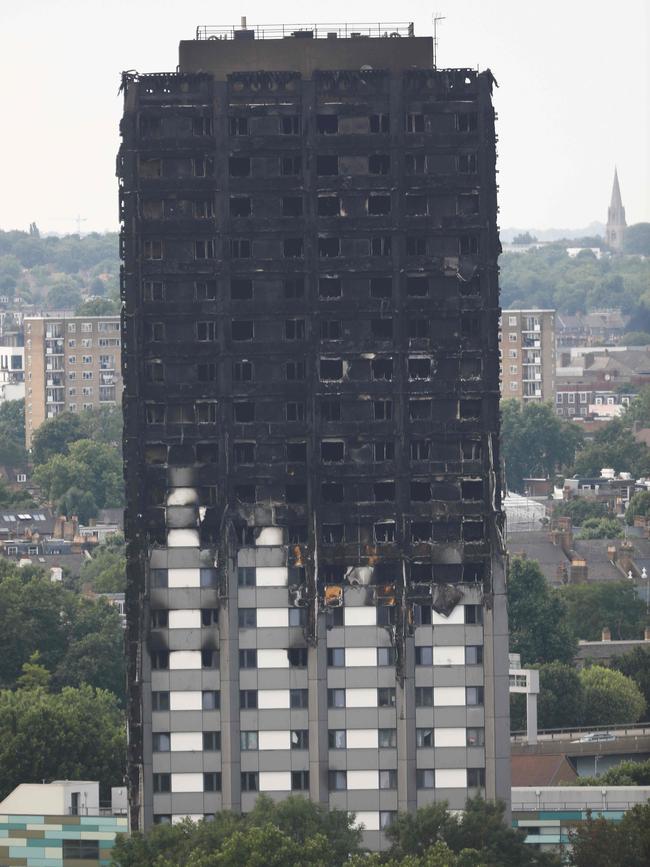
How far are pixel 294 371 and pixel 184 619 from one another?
11.3 m

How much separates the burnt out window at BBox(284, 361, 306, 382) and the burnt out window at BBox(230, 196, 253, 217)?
21.3 ft

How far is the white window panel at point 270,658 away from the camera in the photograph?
164m

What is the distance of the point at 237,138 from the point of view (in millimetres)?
165625

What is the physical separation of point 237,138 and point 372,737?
25.4 m

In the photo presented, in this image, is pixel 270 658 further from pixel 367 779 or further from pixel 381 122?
pixel 381 122

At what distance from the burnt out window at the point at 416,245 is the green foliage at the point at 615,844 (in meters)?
24.9

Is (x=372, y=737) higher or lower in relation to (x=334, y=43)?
lower

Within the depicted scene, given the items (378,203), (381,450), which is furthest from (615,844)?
(378,203)

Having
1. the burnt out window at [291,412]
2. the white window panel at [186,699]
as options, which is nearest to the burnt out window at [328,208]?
the burnt out window at [291,412]

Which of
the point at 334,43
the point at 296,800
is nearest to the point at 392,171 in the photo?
the point at 334,43

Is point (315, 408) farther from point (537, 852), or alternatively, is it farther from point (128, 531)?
point (537, 852)

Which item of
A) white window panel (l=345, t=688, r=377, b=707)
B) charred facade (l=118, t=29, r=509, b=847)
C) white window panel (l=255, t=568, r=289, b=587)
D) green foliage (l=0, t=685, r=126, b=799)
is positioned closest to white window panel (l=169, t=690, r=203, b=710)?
charred facade (l=118, t=29, r=509, b=847)

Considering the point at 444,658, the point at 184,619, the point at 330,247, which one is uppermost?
the point at 330,247

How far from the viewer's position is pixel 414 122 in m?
166
